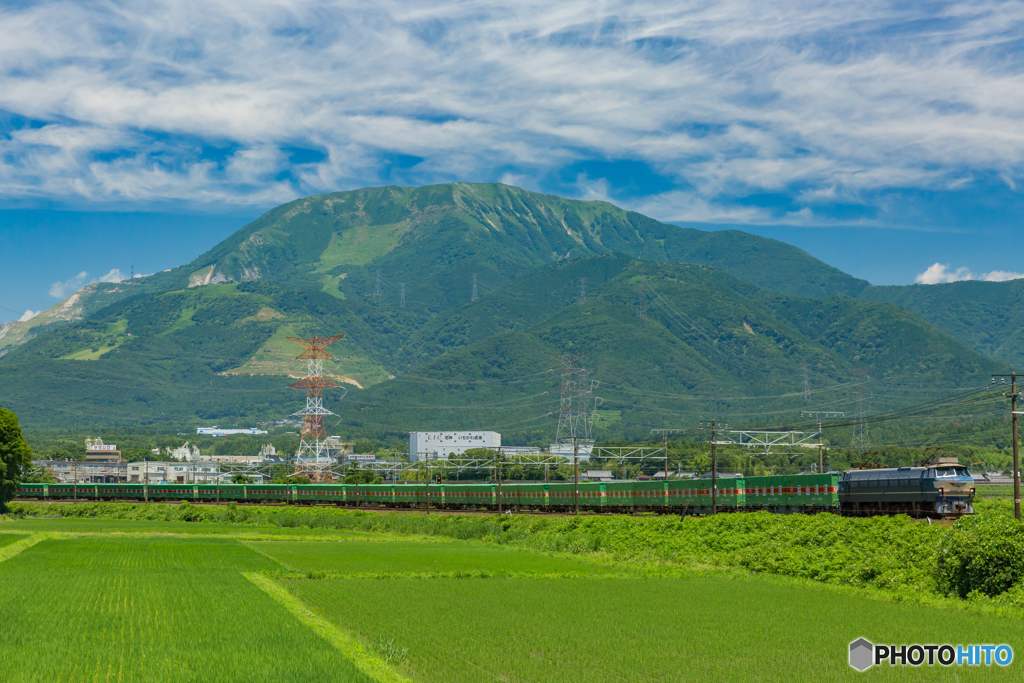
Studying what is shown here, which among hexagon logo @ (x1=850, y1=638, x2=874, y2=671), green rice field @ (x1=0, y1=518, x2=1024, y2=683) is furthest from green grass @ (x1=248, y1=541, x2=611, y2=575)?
hexagon logo @ (x1=850, y1=638, x2=874, y2=671)

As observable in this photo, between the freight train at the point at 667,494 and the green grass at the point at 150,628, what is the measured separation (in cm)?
3387

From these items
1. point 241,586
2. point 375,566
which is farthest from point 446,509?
point 241,586

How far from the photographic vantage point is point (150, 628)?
76.7 ft

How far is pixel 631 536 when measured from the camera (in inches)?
1972

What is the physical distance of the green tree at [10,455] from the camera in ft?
255

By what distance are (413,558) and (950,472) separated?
2891 centimetres

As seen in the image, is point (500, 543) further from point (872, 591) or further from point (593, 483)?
point (872, 591)

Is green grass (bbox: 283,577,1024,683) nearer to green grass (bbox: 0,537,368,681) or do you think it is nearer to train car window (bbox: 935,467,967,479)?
green grass (bbox: 0,537,368,681)

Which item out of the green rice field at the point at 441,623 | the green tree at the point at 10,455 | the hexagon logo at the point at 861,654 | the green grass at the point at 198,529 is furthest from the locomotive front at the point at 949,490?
the green tree at the point at 10,455

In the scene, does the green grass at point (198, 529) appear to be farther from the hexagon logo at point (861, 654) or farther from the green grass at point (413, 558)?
the hexagon logo at point (861, 654)

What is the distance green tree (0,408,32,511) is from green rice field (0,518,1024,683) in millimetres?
40200

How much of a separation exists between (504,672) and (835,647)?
7.81 metres

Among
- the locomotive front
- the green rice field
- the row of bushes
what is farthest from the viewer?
the locomotive front

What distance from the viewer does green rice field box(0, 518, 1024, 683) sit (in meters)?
19.0
